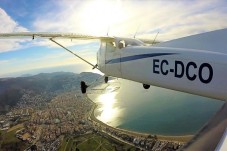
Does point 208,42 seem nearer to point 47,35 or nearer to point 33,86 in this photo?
point 47,35

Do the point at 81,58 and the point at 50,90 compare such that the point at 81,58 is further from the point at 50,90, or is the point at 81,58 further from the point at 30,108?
the point at 50,90

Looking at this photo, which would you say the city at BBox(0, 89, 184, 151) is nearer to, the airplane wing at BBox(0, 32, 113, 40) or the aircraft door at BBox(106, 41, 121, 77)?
the aircraft door at BBox(106, 41, 121, 77)

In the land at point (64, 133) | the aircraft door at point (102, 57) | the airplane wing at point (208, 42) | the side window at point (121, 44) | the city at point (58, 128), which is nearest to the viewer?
the airplane wing at point (208, 42)

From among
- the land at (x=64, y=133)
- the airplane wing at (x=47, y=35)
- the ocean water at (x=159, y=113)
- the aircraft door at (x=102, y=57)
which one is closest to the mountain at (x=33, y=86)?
the land at (x=64, y=133)

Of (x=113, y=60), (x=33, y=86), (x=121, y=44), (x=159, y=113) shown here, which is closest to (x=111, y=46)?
→ (x=113, y=60)

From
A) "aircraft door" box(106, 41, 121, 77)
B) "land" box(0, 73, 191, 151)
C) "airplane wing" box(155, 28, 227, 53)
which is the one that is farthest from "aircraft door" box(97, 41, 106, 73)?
"land" box(0, 73, 191, 151)

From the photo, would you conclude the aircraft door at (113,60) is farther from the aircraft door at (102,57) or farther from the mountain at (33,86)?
the mountain at (33,86)
